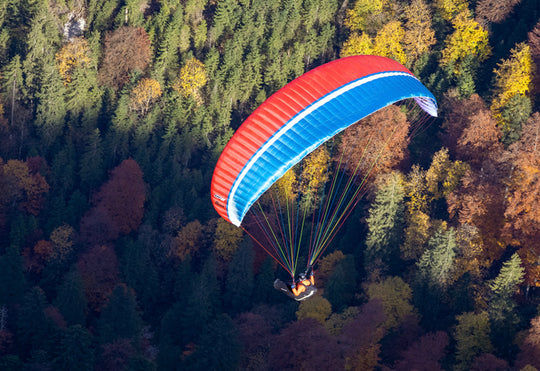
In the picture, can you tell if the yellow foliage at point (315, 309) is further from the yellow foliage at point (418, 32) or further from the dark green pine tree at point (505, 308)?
the yellow foliage at point (418, 32)

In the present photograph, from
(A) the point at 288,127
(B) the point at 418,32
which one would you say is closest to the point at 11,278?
(A) the point at 288,127

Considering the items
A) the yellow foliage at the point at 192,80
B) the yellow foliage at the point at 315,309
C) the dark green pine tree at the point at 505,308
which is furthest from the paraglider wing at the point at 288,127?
the yellow foliage at the point at 192,80

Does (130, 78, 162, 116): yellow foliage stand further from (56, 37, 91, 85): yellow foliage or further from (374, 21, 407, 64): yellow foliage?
(374, 21, 407, 64): yellow foliage

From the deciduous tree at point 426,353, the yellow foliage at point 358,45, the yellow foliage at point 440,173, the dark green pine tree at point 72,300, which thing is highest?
the yellow foliage at point 358,45

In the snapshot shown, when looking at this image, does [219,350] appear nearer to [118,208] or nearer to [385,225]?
[385,225]

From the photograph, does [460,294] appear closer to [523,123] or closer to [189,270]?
[523,123]

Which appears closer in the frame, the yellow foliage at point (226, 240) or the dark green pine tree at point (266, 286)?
the dark green pine tree at point (266, 286)

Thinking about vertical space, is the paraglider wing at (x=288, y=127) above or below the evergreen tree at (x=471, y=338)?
above
